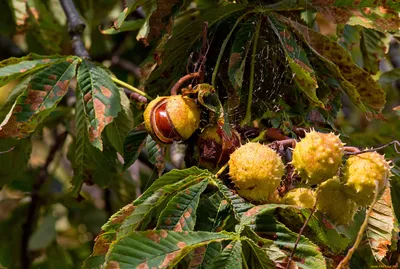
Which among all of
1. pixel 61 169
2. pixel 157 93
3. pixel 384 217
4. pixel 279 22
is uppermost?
pixel 279 22

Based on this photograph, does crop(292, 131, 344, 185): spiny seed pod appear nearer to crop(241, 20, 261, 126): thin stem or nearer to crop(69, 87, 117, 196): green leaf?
crop(241, 20, 261, 126): thin stem

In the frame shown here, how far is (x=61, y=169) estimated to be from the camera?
382 centimetres

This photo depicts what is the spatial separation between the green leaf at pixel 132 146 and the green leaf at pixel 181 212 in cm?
42

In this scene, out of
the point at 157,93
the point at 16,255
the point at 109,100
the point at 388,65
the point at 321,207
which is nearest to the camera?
the point at 321,207

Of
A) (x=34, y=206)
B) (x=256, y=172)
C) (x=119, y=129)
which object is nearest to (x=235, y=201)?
(x=256, y=172)

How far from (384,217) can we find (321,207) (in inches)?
6.1

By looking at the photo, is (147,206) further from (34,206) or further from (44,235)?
(34,206)

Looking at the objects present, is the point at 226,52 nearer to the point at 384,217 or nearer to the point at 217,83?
the point at 217,83

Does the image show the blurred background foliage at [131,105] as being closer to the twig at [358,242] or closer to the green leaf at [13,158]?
the green leaf at [13,158]

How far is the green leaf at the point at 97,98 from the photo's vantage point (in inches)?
75.0

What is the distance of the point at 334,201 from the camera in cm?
164

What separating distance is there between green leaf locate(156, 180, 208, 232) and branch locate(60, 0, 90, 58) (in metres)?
0.92

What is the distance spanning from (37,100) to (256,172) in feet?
2.21

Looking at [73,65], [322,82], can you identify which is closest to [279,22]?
[322,82]
